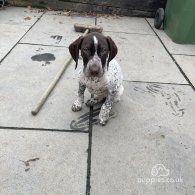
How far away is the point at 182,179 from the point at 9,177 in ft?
5.49

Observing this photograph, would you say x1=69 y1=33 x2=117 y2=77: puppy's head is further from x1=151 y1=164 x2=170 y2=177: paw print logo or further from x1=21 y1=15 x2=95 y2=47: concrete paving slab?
x1=21 y1=15 x2=95 y2=47: concrete paving slab

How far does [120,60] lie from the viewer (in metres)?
4.92

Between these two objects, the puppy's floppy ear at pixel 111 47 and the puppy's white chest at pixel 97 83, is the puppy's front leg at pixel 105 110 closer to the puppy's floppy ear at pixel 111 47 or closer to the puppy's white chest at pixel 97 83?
the puppy's white chest at pixel 97 83

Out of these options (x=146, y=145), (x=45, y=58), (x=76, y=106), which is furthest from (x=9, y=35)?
(x=146, y=145)

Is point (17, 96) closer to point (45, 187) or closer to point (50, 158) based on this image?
point (50, 158)

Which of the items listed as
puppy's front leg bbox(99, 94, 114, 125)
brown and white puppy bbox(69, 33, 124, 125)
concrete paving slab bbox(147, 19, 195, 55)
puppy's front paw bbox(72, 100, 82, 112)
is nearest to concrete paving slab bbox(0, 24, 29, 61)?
puppy's front paw bbox(72, 100, 82, 112)

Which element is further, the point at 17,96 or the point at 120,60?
the point at 120,60

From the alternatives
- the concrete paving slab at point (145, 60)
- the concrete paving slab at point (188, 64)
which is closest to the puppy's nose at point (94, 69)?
the concrete paving slab at point (145, 60)

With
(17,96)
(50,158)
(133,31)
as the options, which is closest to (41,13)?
(133,31)

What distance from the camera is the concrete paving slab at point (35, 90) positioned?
320cm

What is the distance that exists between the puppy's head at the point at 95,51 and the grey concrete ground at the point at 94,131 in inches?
32.2

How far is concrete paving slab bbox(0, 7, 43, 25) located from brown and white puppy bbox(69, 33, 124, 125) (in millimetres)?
3664

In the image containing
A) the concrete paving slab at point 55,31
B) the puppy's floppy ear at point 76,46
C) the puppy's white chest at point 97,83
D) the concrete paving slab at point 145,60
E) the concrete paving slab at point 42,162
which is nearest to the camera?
the concrete paving slab at point 42,162

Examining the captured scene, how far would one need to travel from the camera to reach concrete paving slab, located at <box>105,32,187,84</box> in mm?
4474
